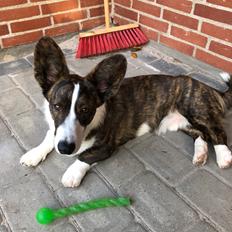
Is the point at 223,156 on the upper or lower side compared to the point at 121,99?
lower

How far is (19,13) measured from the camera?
312 centimetres

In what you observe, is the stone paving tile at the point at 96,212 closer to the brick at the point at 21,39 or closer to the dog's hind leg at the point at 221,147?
the dog's hind leg at the point at 221,147

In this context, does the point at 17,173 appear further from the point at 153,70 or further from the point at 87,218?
the point at 153,70

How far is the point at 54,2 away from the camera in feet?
10.7

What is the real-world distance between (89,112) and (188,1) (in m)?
1.66

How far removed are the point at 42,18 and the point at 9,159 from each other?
1759mm

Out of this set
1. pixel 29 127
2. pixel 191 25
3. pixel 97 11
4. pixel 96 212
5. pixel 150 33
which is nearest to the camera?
pixel 96 212

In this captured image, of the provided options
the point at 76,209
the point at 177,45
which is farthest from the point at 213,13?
the point at 76,209

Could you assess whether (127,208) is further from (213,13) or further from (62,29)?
(62,29)

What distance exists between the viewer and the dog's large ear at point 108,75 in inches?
68.7

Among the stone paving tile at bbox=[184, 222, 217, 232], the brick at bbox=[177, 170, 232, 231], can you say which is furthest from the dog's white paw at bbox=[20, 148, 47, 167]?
the stone paving tile at bbox=[184, 222, 217, 232]

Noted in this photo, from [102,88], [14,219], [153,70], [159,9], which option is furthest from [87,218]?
[159,9]

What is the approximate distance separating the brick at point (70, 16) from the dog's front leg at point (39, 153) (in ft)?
5.52

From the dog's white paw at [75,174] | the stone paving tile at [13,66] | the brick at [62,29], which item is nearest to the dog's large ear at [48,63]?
the dog's white paw at [75,174]
